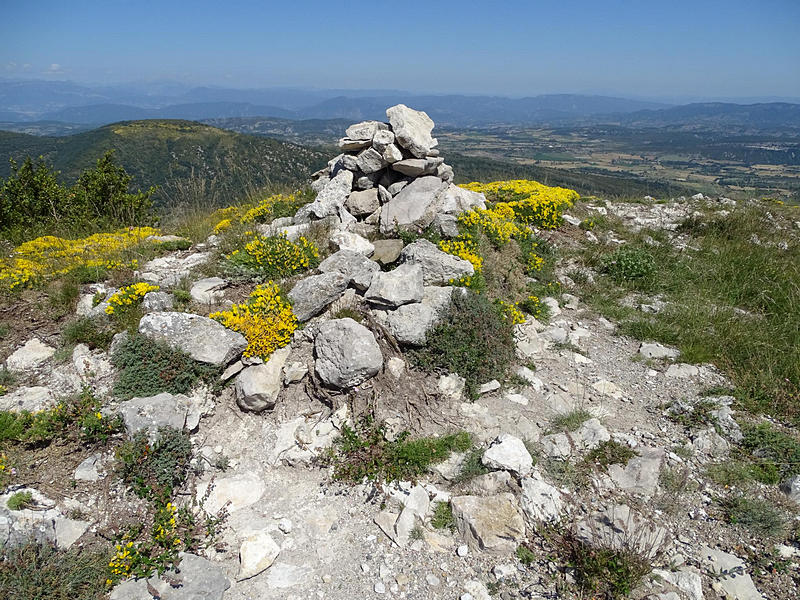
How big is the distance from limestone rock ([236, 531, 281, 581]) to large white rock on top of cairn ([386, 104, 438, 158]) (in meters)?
8.81

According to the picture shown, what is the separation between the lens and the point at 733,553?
14.4 feet

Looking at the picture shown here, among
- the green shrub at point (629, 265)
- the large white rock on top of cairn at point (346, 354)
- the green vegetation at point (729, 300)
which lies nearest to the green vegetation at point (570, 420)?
the green vegetation at point (729, 300)

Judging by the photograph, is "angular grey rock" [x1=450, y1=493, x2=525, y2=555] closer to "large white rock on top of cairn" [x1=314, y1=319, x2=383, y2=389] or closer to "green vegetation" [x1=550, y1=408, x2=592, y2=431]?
"green vegetation" [x1=550, y1=408, x2=592, y2=431]

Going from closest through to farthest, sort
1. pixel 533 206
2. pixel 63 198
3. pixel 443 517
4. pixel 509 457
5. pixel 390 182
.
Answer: pixel 443 517
pixel 509 457
pixel 390 182
pixel 533 206
pixel 63 198

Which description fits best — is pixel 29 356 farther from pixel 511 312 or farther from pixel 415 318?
pixel 511 312

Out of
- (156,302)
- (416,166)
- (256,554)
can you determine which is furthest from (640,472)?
(416,166)

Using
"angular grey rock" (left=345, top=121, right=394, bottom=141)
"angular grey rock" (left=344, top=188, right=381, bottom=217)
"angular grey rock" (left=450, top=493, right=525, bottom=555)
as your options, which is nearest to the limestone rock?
"angular grey rock" (left=450, top=493, right=525, bottom=555)

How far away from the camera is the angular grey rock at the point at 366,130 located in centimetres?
1082

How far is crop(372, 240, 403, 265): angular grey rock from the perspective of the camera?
855cm

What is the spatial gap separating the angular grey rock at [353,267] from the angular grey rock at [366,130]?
4494mm

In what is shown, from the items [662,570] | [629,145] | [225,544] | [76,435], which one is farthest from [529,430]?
[629,145]

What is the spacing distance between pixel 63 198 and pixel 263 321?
16.4 m

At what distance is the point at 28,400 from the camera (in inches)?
228

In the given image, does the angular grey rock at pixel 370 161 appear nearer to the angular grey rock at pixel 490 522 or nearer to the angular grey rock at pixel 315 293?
the angular grey rock at pixel 315 293
